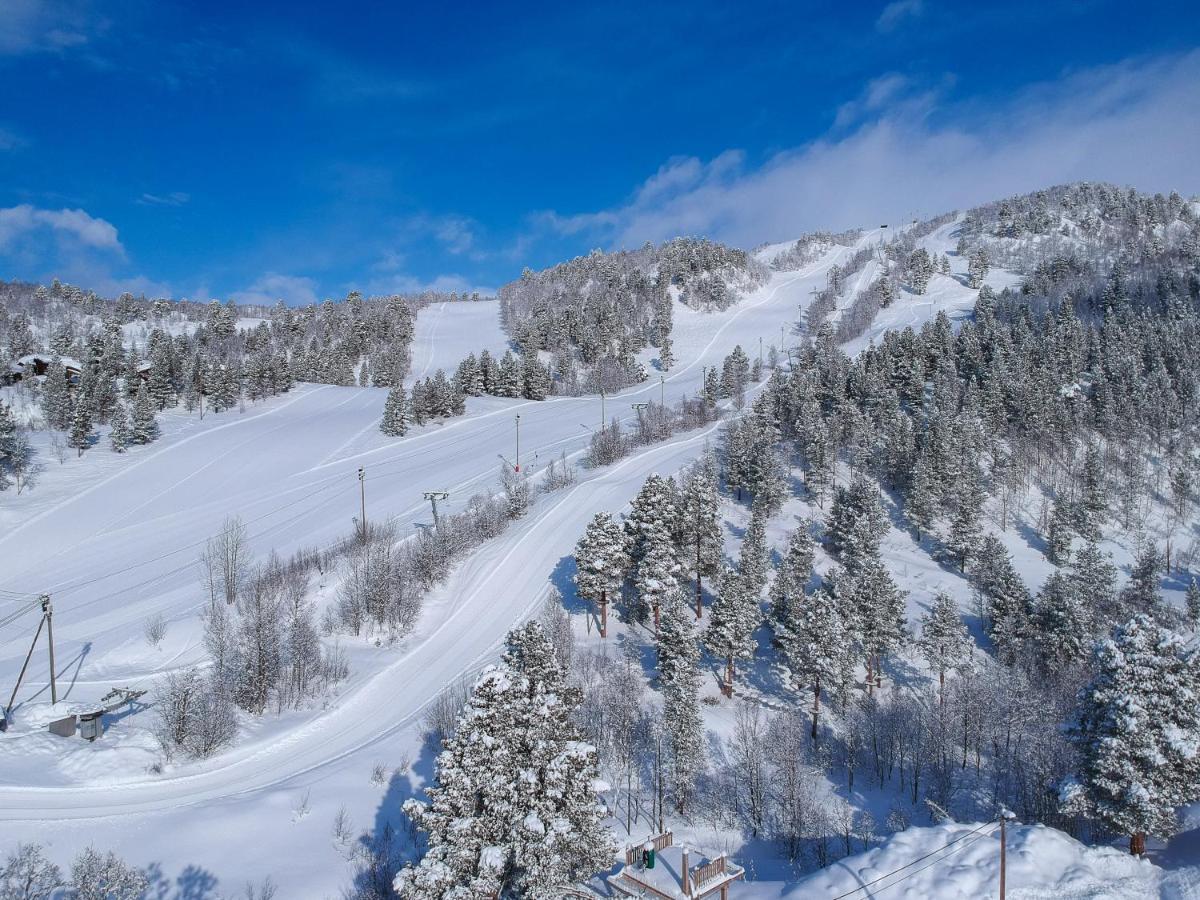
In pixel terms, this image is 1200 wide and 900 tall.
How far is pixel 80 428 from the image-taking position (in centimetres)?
7306

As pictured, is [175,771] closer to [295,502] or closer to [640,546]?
[640,546]

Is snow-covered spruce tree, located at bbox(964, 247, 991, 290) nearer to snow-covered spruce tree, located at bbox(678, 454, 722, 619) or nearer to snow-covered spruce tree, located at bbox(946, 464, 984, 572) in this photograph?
snow-covered spruce tree, located at bbox(946, 464, 984, 572)

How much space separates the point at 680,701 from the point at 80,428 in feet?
245

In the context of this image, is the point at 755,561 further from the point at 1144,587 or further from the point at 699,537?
the point at 1144,587

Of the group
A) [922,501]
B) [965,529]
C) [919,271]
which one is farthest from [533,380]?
[919,271]

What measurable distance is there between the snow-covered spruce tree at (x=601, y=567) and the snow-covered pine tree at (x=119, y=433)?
2367 inches

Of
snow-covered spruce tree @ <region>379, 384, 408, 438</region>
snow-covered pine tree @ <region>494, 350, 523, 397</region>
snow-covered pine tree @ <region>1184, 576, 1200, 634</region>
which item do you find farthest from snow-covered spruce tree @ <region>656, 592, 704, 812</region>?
snow-covered pine tree @ <region>494, 350, 523, 397</region>

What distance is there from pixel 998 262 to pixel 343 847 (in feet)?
643

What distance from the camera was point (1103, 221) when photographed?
595 ft

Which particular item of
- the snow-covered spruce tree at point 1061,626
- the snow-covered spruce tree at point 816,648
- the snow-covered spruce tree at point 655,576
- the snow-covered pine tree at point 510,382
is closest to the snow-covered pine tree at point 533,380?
the snow-covered pine tree at point 510,382

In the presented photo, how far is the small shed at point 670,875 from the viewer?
1858 cm

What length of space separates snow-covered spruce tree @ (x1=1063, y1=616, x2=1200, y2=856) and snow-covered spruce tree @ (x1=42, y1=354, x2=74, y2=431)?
96.0 meters

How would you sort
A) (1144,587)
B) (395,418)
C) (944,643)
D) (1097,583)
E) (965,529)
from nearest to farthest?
(944,643), (1144,587), (1097,583), (965,529), (395,418)

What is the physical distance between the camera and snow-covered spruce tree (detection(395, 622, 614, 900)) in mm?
16594
